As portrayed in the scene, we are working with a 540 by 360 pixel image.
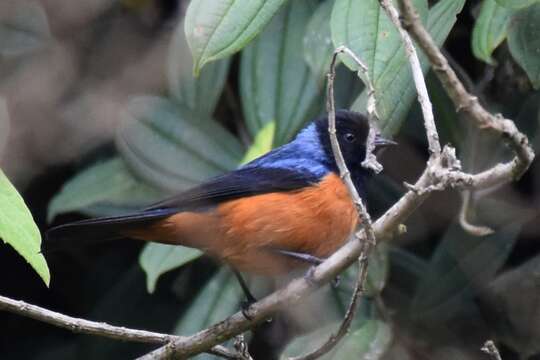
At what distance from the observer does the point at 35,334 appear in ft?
17.4

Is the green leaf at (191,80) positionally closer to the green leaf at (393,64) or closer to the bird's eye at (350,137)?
the bird's eye at (350,137)

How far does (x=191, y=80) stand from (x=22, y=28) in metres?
0.83

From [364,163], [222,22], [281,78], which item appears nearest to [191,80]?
[281,78]

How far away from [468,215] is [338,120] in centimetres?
69

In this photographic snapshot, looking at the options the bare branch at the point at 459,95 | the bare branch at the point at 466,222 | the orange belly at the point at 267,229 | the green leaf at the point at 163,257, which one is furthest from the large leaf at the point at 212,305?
the bare branch at the point at 459,95

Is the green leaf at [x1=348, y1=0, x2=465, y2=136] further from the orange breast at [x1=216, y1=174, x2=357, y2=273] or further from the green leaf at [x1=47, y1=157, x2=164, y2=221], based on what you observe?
the green leaf at [x1=47, y1=157, x2=164, y2=221]

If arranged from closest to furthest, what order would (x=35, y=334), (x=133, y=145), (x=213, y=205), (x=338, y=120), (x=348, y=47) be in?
(x=348, y=47) < (x=213, y=205) < (x=338, y=120) < (x=133, y=145) < (x=35, y=334)

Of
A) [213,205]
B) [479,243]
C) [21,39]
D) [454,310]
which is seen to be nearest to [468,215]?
[479,243]

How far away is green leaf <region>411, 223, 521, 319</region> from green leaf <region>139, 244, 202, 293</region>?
0.99m

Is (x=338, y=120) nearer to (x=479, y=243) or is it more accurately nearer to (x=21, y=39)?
(x=479, y=243)

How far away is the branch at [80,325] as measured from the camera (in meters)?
2.93

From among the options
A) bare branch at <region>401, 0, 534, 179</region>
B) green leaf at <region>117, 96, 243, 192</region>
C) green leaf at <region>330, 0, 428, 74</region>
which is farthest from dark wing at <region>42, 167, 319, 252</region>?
bare branch at <region>401, 0, 534, 179</region>

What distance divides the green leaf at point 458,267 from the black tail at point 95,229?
1.25m

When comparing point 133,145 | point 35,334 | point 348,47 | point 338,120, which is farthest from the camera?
point 35,334
